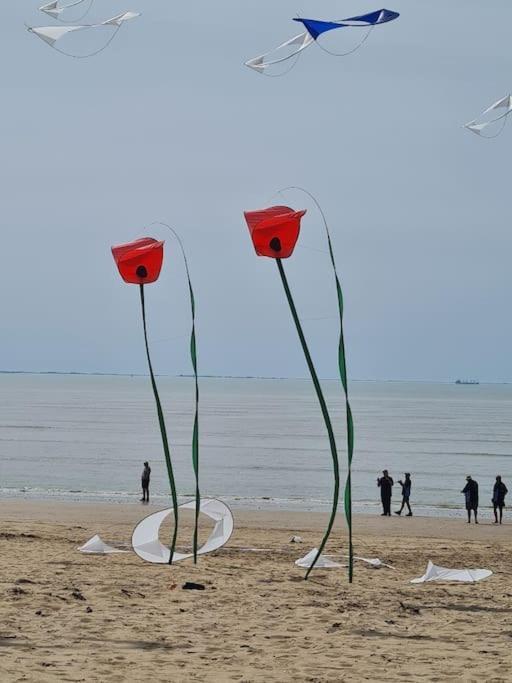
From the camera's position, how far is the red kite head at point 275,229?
1162cm

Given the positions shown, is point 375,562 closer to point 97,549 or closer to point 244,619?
point 97,549

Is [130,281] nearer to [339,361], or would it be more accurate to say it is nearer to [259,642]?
[339,361]

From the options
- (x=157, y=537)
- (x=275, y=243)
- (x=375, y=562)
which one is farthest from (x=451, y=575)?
(x=275, y=243)

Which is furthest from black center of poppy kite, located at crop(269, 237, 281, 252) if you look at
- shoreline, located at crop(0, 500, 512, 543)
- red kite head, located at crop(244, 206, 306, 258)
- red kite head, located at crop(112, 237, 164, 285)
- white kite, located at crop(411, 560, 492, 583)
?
shoreline, located at crop(0, 500, 512, 543)

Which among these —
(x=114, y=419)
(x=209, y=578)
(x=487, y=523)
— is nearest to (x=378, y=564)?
(x=209, y=578)

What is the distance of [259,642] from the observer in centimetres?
895

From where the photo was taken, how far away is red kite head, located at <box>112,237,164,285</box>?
499 inches

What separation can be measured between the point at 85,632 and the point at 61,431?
62559mm

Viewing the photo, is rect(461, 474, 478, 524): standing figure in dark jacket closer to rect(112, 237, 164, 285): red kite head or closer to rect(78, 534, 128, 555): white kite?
rect(78, 534, 128, 555): white kite

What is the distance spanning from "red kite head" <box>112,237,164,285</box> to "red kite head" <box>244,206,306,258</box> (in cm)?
152

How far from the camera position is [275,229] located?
459 inches

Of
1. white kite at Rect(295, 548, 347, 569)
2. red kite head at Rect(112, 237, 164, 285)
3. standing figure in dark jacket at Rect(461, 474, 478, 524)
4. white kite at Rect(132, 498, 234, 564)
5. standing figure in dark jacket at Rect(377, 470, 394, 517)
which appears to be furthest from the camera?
standing figure in dark jacket at Rect(377, 470, 394, 517)

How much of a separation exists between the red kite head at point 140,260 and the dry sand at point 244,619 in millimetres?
3630

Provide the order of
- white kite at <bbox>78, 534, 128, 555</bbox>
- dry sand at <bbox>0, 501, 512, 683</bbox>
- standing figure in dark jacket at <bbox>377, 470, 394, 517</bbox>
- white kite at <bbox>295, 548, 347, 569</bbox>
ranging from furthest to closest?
standing figure in dark jacket at <bbox>377, 470, 394, 517</bbox>, white kite at <bbox>78, 534, 128, 555</bbox>, white kite at <bbox>295, 548, 347, 569</bbox>, dry sand at <bbox>0, 501, 512, 683</bbox>
